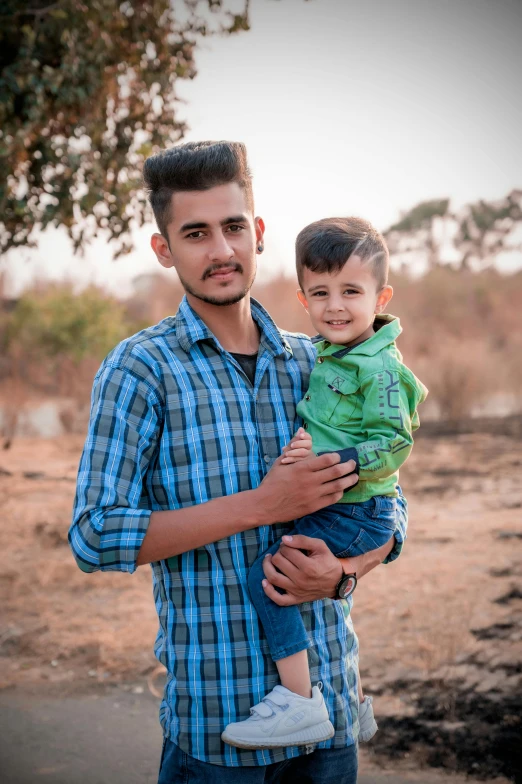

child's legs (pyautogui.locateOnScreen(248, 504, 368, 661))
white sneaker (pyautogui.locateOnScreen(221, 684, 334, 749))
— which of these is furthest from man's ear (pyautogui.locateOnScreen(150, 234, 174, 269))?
white sneaker (pyautogui.locateOnScreen(221, 684, 334, 749))

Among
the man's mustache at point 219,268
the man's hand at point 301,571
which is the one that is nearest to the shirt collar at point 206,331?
the man's mustache at point 219,268

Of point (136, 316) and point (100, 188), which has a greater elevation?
point (136, 316)

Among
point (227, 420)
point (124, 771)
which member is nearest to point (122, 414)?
point (227, 420)

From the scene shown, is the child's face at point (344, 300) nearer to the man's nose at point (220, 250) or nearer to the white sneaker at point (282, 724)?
the man's nose at point (220, 250)

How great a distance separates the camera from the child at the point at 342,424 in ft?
6.02

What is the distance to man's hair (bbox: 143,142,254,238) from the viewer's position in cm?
202

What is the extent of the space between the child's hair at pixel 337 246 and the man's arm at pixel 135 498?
0.60 metres

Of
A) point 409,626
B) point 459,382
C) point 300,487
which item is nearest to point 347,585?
point 300,487

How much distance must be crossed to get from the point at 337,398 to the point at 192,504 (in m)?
0.50

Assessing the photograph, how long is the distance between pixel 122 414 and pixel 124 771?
2437 millimetres

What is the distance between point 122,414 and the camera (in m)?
1.81

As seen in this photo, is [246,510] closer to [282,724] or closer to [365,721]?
[282,724]

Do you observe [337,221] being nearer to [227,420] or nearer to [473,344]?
[227,420]

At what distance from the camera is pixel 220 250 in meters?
1.99
